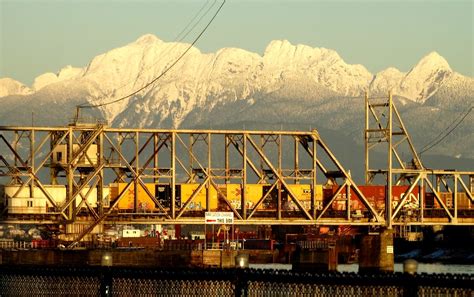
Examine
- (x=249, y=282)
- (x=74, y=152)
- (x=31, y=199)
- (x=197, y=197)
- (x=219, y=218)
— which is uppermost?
(x=74, y=152)

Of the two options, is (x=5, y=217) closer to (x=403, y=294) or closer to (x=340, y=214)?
(x=340, y=214)

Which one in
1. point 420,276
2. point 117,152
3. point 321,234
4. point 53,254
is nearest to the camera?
point 420,276

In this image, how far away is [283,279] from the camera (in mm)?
33500

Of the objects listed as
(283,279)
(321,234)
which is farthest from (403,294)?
(321,234)

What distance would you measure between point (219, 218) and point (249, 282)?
81.2 m

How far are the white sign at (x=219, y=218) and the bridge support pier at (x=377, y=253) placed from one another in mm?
12589

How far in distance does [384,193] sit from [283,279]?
332 ft

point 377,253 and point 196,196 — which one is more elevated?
point 196,196

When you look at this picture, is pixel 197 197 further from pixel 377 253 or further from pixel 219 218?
pixel 377 253

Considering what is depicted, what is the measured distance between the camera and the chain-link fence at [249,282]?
105 feet

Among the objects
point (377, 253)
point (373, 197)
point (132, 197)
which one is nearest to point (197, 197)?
point (132, 197)

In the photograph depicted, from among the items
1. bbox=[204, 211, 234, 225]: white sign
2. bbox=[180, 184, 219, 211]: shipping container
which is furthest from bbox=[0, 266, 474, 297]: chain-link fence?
bbox=[180, 184, 219, 211]: shipping container

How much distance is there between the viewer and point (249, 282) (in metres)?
35.3

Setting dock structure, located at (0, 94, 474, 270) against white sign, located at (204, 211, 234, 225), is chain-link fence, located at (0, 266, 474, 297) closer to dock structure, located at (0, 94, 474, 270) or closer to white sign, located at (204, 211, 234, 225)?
white sign, located at (204, 211, 234, 225)
